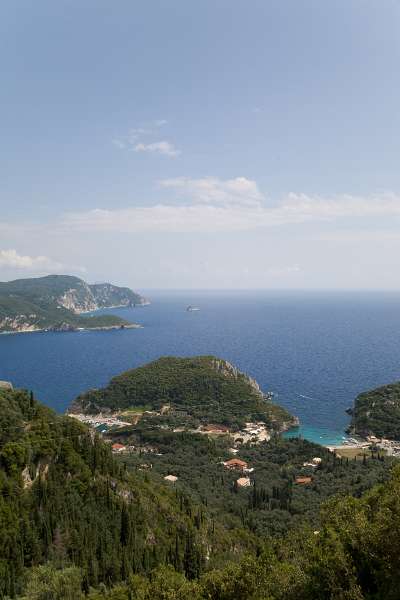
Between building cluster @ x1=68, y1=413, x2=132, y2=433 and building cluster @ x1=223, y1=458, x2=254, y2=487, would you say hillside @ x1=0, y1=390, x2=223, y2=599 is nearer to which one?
building cluster @ x1=223, y1=458, x2=254, y2=487

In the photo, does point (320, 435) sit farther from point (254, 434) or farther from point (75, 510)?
point (75, 510)

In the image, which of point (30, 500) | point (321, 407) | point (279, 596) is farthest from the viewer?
point (321, 407)

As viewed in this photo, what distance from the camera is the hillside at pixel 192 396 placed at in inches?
4129

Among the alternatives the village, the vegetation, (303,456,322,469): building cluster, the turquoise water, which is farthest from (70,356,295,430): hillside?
(303,456,322,469): building cluster

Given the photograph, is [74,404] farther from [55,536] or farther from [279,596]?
[279,596]

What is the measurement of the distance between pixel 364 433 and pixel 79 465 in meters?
67.7

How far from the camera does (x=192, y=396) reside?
116 m

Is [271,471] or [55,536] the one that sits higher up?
[55,536]

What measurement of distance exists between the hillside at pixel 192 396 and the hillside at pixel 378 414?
1581 centimetres

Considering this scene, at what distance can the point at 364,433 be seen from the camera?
306 ft

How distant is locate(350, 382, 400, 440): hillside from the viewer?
9350 cm

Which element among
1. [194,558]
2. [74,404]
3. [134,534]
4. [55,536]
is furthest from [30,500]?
[74,404]

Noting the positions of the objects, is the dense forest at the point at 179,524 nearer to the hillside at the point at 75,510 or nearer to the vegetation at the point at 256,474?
the hillside at the point at 75,510

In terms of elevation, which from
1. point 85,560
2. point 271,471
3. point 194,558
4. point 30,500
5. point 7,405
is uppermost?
point 7,405
